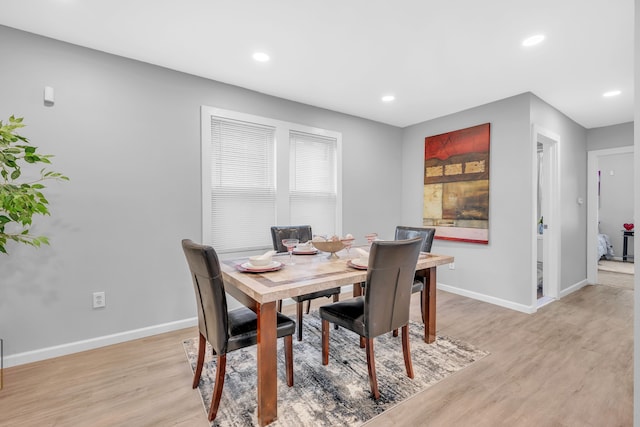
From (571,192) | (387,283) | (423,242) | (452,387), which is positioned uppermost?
(571,192)

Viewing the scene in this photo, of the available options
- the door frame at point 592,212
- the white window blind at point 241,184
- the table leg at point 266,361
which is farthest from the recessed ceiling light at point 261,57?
the door frame at point 592,212

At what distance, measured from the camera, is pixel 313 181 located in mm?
3859

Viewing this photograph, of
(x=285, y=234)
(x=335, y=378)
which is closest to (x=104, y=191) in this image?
(x=285, y=234)

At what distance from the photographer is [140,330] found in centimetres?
263

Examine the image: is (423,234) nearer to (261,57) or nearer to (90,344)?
(261,57)

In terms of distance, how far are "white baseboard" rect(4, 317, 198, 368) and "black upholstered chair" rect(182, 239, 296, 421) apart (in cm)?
124

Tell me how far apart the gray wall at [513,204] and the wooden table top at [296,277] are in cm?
171

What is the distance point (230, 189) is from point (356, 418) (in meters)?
2.41

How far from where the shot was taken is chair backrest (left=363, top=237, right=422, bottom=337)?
1717 millimetres

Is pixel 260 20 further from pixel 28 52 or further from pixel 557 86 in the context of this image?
pixel 557 86

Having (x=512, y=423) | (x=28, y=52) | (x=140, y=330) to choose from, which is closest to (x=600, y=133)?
(x=512, y=423)

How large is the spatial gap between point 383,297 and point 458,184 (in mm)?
2769

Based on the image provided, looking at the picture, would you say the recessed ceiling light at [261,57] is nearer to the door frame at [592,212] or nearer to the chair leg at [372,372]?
the chair leg at [372,372]

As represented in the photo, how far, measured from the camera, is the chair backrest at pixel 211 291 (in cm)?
151
